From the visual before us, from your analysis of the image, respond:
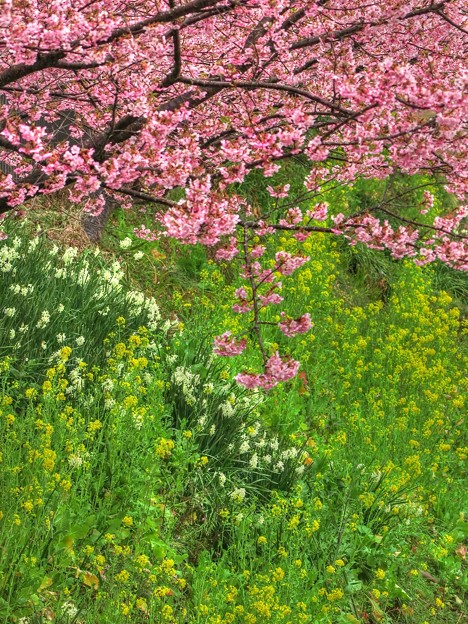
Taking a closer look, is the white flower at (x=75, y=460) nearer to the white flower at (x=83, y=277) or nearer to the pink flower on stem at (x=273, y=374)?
the pink flower on stem at (x=273, y=374)

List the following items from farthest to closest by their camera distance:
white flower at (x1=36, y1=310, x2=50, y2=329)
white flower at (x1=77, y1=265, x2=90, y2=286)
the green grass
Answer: white flower at (x1=77, y1=265, x2=90, y2=286)
white flower at (x1=36, y1=310, x2=50, y2=329)
the green grass

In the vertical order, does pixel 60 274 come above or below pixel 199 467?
above

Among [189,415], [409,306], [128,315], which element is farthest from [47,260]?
[409,306]

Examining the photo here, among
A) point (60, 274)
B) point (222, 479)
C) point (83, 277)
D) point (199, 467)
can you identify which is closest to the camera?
point (222, 479)

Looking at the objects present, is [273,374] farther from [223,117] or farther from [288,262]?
[223,117]

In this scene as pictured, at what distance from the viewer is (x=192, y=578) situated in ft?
12.9

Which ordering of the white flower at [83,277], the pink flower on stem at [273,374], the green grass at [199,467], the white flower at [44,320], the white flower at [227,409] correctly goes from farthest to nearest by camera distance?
the white flower at [83,277]
the white flower at [227,409]
the white flower at [44,320]
the pink flower on stem at [273,374]
the green grass at [199,467]

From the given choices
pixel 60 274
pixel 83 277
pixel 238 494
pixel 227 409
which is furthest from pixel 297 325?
pixel 83 277

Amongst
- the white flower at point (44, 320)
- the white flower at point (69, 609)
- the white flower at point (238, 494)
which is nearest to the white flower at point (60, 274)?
the white flower at point (44, 320)

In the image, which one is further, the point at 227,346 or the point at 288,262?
the point at 227,346

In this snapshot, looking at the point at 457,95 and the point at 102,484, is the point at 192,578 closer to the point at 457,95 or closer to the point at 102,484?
the point at 102,484

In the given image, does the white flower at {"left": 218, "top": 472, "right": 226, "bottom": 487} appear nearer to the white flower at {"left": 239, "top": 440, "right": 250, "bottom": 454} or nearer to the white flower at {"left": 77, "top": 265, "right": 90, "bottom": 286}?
the white flower at {"left": 239, "top": 440, "right": 250, "bottom": 454}

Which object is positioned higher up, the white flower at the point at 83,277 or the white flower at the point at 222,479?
the white flower at the point at 83,277

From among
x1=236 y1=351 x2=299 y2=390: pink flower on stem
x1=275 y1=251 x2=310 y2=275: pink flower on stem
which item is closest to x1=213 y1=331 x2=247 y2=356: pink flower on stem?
x1=236 y1=351 x2=299 y2=390: pink flower on stem
